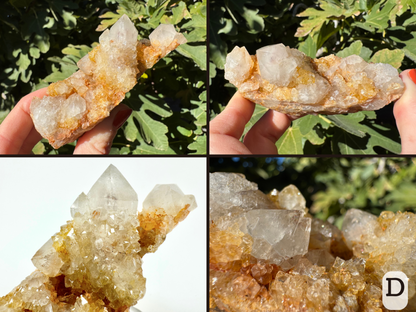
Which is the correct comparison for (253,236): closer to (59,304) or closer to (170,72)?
(59,304)

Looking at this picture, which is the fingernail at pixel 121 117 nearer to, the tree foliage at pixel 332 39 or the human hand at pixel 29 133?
the human hand at pixel 29 133

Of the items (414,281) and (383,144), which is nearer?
(414,281)

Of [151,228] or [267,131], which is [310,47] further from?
[151,228]

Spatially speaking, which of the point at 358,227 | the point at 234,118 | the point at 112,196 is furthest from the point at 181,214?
the point at 358,227

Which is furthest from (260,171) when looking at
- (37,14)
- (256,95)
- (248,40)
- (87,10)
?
(37,14)

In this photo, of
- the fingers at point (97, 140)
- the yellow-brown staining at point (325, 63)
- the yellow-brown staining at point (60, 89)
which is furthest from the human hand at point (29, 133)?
the yellow-brown staining at point (325, 63)

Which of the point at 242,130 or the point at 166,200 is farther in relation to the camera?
the point at 242,130
